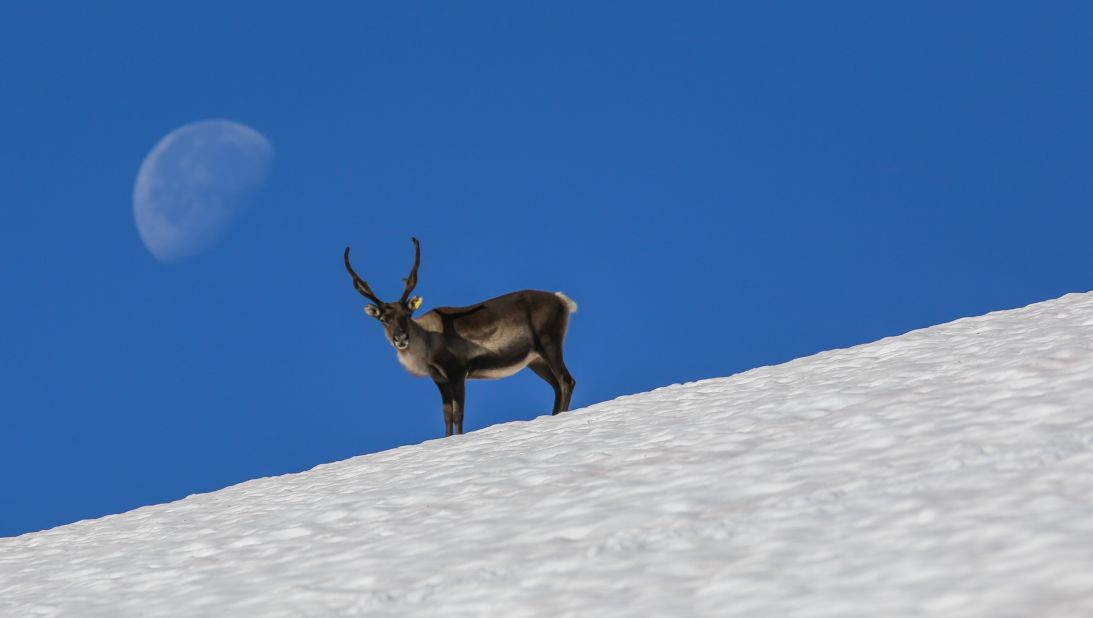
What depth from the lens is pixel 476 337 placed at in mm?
17266

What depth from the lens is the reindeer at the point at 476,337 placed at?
16609mm

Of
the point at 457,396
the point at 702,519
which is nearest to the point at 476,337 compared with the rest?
the point at 457,396

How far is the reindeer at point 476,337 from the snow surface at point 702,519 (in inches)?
155

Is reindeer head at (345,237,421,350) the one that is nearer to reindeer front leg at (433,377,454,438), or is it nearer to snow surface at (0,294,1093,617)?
reindeer front leg at (433,377,454,438)

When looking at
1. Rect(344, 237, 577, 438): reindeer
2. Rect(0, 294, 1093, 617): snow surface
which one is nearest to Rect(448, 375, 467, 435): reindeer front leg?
Rect(344, 237, 577, 438): reindeer

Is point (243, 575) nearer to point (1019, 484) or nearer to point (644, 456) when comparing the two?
point (644, 456)

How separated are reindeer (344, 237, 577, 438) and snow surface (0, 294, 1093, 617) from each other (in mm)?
3937

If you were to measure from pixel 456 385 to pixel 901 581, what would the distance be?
1137 cm

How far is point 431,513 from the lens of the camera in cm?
927

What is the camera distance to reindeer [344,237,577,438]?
16609 mm

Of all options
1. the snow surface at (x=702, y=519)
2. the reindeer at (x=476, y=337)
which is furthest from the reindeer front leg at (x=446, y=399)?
the snow surface at (x=702, y=519)

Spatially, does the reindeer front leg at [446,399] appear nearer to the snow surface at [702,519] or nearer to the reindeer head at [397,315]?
the reindeer head at [397,315]

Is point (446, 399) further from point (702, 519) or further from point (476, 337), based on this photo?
point (702, 519)

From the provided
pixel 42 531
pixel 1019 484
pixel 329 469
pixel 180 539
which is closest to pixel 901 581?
pixel 1019 484
